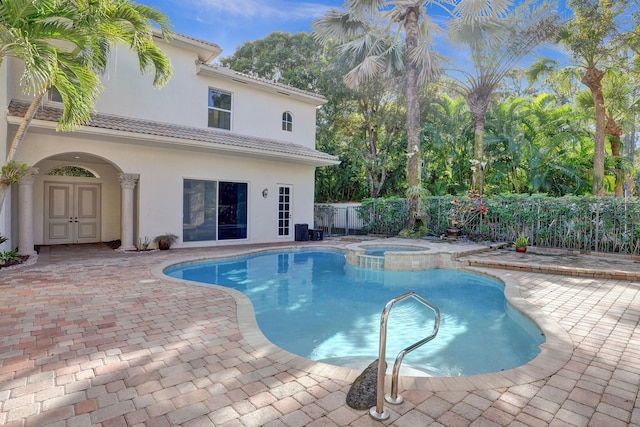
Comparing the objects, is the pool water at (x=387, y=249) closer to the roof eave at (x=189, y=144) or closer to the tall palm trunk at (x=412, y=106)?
the tall palm trunk at (x=412, y=106)

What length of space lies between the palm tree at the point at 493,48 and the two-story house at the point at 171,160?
7.02 m

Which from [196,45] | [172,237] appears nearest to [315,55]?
[196,45]

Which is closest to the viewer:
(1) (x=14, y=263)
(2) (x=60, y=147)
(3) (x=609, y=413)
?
(3) (x=609, y=413)

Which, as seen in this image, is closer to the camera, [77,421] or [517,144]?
[77,421]

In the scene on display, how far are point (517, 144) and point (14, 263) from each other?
19969 mm

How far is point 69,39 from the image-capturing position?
300 inches

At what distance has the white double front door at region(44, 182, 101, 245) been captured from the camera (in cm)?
1375

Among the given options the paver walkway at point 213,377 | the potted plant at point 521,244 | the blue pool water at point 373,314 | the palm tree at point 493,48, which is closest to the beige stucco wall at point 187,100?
the blue pool water at point 373,314

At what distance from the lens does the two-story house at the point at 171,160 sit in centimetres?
1066

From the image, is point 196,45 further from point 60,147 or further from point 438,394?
point 438,394

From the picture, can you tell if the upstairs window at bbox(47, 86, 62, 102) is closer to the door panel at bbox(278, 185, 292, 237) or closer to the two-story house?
the two-story house

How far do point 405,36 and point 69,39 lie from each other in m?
13.2

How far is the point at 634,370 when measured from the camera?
3645mm

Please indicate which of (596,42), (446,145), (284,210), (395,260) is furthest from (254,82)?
(596,42)
